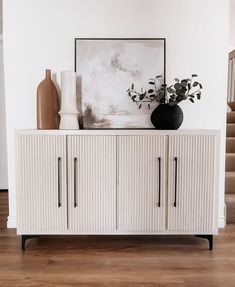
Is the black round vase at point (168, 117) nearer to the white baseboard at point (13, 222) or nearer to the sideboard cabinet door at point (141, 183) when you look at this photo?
the sideboard cabinet door at point (141, 183)

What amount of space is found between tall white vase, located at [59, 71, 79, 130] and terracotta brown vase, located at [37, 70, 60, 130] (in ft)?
0.38

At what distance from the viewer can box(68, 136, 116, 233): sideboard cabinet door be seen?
2.37 meters

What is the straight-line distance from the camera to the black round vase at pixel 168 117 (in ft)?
8.23

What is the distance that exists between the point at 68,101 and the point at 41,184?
0.67m

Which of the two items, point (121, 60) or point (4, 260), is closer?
point (4, 260)

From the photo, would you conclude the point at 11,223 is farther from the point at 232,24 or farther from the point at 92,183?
the point at 232,24

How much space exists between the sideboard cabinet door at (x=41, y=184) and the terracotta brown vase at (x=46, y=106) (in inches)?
9.7

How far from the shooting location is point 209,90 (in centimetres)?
280

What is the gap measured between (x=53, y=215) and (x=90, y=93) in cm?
107

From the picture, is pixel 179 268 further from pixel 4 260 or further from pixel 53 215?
pixel 4 260

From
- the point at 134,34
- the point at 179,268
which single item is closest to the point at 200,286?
the point at 179,268

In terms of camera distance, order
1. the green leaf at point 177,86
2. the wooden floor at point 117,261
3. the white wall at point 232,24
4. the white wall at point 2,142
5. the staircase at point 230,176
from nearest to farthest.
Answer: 1. the wooden floor at point 117,261
2. the green leaf at point 177,86
3. the staircase at point 230,176
4. the white wall at point 232,24
5. the white wall at point 2,142

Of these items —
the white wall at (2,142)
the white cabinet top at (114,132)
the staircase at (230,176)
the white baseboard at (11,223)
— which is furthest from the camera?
the white wall at (2,142)

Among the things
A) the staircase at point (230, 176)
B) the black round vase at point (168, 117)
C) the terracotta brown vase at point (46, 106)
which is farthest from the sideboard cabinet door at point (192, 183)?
the terracotta brown vase at point (46, 106)
